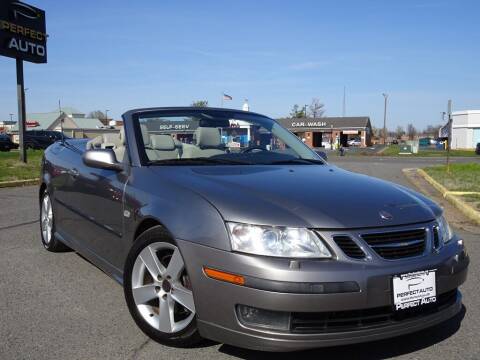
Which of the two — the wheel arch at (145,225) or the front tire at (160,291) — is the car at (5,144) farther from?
the front tire at (160,291)

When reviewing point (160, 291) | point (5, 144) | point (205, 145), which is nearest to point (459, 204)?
point (205, 145)

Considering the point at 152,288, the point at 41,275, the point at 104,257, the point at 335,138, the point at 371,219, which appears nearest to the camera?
the point at 371,219

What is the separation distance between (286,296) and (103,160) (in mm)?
1885

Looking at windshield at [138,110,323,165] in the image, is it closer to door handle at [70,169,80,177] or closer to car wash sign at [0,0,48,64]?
door handle at [70,169,80,177]

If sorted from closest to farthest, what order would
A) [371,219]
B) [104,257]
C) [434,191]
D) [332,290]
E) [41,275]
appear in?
[332,290]
[371,219]
[104,257]
[41,275]
[434,191]

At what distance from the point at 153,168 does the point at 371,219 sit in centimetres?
158

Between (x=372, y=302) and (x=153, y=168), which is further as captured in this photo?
(x=153, y=168)

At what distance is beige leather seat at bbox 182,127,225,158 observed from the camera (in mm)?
4008

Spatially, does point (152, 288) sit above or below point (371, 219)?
below

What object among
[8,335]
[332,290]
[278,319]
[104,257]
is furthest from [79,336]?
[332,290]

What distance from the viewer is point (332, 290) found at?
248cm

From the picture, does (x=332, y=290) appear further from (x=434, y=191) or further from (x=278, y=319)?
(x=434, y=191)

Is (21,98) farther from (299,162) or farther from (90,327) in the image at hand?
(90,327)

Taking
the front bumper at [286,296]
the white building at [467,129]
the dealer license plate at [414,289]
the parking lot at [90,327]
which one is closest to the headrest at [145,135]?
the parking lot at [90,327]
